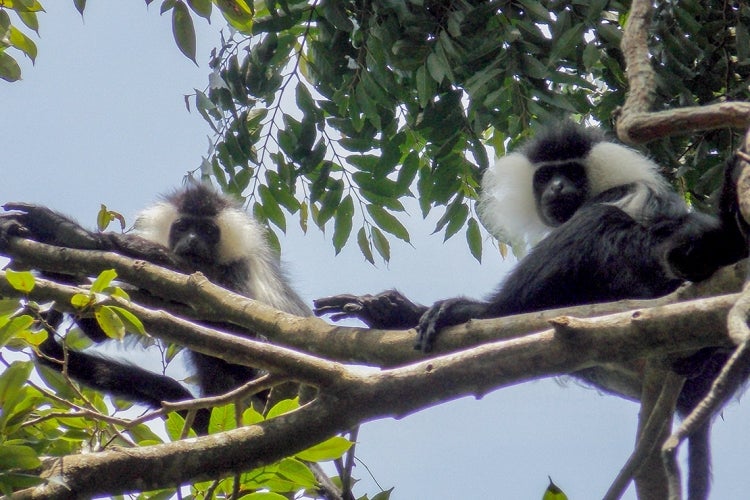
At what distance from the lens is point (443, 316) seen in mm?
2965

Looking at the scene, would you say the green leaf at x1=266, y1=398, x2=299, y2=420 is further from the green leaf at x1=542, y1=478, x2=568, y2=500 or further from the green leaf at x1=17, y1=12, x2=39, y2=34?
the green leaf at x1=17, y1=12, x2=39, y2=34

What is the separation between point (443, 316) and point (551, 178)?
1.67 meters

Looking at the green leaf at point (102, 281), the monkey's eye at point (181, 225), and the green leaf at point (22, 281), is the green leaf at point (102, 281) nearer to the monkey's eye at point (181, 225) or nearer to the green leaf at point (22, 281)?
the green leaf at point (22, 281)

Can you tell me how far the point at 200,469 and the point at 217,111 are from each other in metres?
2.45

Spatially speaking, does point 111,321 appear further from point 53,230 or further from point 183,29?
point 53,230

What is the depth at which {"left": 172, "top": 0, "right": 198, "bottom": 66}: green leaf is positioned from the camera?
143 inches

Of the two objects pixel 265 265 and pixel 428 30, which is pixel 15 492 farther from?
pixel 265 265

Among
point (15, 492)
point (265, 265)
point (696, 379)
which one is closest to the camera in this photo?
point (15, 492)

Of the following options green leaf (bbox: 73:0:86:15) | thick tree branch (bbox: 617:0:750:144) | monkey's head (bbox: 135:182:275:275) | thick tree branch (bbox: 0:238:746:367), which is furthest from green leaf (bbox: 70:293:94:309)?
monkey's head (bbox: 135:182:275:275)

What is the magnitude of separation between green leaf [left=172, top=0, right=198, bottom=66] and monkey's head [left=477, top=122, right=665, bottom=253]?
5.17 ft

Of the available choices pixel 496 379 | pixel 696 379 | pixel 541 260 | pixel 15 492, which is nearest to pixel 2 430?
pixel 15 492

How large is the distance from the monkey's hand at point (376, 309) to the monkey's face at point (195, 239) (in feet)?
7.50

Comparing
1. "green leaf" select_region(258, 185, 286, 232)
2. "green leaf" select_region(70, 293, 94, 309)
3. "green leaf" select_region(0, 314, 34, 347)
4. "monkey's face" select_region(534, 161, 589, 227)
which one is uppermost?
"green leaf" select_region(258, 185, 286, 232)

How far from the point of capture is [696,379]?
3.22m
